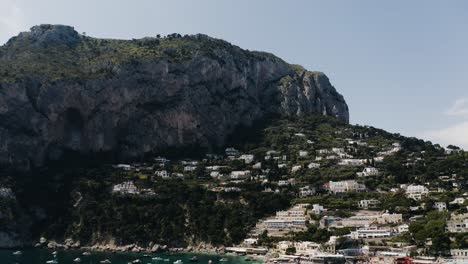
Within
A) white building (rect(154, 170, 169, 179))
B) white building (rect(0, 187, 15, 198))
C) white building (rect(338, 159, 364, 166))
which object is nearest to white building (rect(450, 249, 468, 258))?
white building (rect(338, 159, 364, 166))

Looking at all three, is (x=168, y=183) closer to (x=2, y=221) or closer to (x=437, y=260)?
(x=2, y=221)

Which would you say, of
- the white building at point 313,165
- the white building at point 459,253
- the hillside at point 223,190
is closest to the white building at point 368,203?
the hillside at point 223,190

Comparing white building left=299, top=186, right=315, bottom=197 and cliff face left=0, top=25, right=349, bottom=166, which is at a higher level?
cliff face left=0, top=25, right=349, bottom=166

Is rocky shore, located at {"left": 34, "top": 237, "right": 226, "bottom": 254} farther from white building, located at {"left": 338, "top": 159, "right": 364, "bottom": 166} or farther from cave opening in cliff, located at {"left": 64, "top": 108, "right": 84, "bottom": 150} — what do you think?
white building, located at {"left": 338, "top": 159, "right": 364, "bottom": 166}

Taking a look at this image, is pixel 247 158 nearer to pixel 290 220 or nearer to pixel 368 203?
pixel 368 203

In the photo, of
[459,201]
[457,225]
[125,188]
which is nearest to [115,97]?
[125,188]

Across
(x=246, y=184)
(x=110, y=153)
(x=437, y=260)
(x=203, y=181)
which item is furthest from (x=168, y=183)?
(x=437, y=260)
